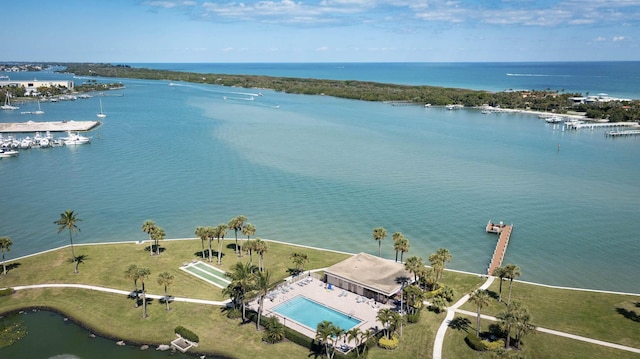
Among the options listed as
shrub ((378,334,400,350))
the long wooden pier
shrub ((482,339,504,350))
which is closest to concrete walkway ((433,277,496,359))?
shrub ((378,334,400,350))

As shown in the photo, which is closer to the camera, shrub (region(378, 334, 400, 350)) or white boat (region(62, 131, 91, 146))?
shrub (region(378, 334, 400, 350))

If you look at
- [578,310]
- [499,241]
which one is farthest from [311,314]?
[499,241]

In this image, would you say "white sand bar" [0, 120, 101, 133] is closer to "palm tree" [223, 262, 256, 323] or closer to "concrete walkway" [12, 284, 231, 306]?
"concrete walkway" [12, 284, 231, 306]

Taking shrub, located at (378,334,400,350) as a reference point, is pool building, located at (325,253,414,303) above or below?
above

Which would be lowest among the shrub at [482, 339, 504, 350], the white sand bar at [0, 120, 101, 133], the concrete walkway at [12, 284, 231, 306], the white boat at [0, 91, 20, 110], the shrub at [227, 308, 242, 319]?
the concrete walkway at [12, 284, 231, 306]

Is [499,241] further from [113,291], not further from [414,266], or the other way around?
[113,291]

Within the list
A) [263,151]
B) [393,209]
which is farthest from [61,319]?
[263,151]

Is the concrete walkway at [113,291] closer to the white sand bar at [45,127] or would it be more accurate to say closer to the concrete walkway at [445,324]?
the concrete walkway at [445,324]
